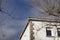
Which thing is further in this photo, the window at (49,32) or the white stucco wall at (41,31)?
the window at (49,32)

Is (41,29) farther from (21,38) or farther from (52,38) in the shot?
(21,38)

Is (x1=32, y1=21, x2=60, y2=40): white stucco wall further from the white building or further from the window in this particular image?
the window

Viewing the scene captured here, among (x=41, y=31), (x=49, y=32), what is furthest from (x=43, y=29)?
(x=49, y=32)

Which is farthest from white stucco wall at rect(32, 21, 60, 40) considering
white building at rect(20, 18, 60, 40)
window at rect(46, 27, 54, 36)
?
window at rect(46, 27, 54, 36)

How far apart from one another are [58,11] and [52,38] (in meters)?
8.48

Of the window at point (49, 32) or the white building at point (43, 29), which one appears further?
the window at point (49, 32)

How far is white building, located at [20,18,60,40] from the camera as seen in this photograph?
30859mm

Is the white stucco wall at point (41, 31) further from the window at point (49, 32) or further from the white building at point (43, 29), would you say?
the window at point (49, 32)

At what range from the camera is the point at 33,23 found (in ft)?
102

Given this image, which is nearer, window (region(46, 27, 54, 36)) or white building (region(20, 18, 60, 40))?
white building (region(20, 18, 60, 40))

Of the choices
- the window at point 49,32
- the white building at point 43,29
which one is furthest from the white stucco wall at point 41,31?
the window at point 49,32

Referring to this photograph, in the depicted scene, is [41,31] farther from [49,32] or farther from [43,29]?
[49,32]

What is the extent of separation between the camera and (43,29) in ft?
102

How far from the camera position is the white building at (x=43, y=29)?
3086 cm
